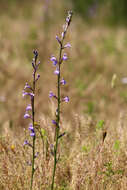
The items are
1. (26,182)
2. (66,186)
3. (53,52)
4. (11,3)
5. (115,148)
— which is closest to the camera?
(26,182)

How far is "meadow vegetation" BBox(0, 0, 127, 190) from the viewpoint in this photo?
2.33 m

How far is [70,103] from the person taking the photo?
5.01 meters

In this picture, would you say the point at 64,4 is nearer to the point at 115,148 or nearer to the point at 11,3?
the point at 11,3

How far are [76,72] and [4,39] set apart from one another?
1.74 m

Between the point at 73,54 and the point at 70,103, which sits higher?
the point at 73,54

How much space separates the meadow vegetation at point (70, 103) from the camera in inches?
91.9

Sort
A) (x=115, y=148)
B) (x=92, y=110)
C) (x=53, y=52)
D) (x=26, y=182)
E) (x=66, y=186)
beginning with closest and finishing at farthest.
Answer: (x=26, y=182) → (x=66, y=186) → (x=115, y=148) → (x=92, y=110) → (x=53, y=52)

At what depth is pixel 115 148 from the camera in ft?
9.32

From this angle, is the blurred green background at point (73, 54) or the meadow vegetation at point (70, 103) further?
the blurred green background at point (73, 54)

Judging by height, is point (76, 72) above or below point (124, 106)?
above

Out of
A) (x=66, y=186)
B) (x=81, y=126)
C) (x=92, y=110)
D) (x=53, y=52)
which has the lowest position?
(x=66, y=186)

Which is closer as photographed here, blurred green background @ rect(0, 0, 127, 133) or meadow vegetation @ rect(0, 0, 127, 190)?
meadow vegetation @ rect(0, 0, 127, 190)

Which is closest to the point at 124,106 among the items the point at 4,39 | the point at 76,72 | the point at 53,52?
the point at 76,72

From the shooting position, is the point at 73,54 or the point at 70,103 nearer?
the point at 70,103
